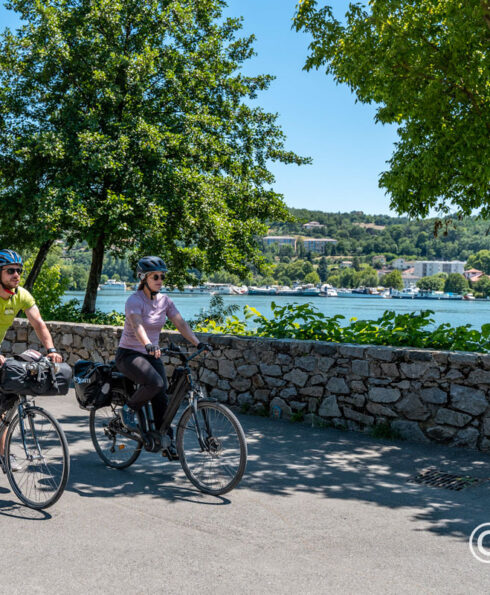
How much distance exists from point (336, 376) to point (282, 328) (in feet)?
5.37

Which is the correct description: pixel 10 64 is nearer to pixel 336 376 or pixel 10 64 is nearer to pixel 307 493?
pixel 336 376

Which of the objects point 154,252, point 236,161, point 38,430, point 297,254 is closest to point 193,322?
point 154,252

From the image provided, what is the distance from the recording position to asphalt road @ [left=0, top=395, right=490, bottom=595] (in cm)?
351

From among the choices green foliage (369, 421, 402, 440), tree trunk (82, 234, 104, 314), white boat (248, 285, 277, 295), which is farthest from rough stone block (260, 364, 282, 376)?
white boat (248, 285, 277, 295)

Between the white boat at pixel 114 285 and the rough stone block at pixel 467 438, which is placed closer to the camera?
the rough stone block at pixel 467 438

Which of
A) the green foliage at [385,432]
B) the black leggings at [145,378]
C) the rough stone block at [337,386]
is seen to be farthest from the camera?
the rough stone block at [337,386]

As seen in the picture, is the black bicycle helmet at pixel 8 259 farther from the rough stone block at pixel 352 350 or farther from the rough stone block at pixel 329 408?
the rough stone block at pixel 329 408

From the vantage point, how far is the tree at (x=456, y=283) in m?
88.4

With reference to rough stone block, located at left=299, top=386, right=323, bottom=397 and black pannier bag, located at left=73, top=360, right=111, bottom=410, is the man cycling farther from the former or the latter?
rough stone block, located at left=299, top=386, right=323, bottom=397

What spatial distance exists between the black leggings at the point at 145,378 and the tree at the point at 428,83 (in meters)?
5.21

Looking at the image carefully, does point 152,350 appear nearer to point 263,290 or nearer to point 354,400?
point 354,400

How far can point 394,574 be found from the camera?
3615mm

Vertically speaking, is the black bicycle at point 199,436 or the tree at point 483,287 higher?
the tree at point 483,287

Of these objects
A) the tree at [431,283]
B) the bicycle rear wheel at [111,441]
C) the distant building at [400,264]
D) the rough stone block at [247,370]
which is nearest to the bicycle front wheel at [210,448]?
the bicycle rear wheel at [111,441]
